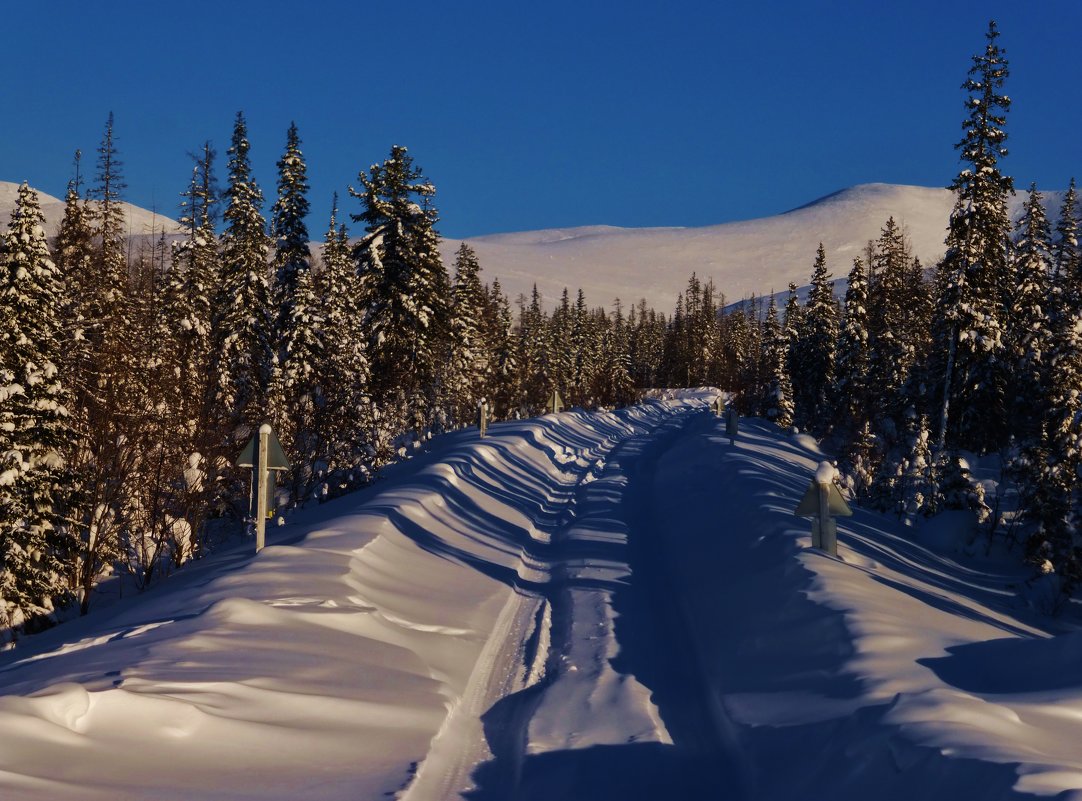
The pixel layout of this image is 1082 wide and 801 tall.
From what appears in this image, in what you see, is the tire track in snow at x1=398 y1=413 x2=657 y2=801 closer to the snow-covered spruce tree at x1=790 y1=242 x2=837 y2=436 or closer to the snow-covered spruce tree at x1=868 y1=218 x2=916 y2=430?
the snow-covered spruce tree at x1=868 y1=218 x2=916 y2=430

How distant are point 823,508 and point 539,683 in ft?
17.9

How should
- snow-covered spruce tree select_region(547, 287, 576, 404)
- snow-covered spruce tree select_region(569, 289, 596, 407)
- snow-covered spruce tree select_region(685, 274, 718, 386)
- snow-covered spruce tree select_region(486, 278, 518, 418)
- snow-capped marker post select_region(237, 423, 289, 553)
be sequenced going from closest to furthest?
snow-capped marker post select_region(237, 423, 289, 553), snow-covered spruce tree select_region(486, 278, 518, 418), snow-covered spruce tree select_region(547, 287, 576, 404), snow-covered spruce tree select_region(569, 289, 596, 407), snow-covered spruce tree select_region(685, 274, 718, 386)

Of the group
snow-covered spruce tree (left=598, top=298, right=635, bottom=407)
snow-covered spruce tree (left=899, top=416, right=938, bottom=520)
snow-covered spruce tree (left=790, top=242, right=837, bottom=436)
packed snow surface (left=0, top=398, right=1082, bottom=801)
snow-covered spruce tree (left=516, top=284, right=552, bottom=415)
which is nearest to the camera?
packed snow surface (left=0, top=398, right=1082, bottom=801)

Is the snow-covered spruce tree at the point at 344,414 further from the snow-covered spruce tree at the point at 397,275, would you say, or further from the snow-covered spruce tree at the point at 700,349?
the snow-covered spruce tree at the point at 700,349

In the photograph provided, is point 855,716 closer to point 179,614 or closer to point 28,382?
point 179,614

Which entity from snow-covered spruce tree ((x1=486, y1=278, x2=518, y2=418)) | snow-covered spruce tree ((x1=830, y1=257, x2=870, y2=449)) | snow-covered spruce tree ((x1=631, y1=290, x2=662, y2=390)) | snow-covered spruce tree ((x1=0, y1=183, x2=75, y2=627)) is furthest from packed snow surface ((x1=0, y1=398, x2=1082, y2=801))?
snow-covered spruce tree ((x1=631, y1=290, x2=662, y2=390))

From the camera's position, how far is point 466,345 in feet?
172

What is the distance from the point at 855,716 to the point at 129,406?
18.4 metres

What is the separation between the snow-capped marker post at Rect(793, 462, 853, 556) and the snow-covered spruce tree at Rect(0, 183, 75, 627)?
50.1 feet

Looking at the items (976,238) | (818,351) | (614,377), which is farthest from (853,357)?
(614,377)

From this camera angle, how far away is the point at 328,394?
2939 centimetres

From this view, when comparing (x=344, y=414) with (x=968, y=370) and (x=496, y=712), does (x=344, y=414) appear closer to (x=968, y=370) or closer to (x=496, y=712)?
(x=496, y=712)

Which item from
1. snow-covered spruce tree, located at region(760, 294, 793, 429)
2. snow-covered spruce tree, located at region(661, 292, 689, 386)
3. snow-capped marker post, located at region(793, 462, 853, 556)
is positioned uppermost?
snow-covered spruce tree, located at region(661, 292, 689, 386)

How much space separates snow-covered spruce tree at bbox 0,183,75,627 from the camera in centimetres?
1673
